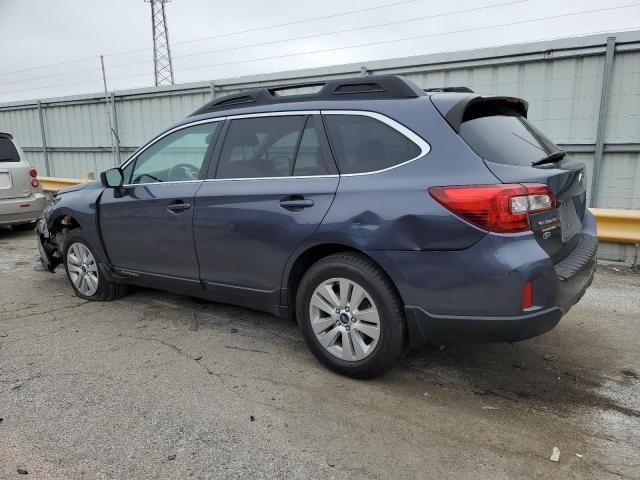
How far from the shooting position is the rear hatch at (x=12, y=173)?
810cm

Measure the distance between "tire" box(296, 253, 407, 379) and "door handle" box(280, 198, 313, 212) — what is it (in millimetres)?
365

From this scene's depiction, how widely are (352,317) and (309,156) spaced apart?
1.09 m

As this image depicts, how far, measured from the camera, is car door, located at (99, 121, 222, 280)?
4117 mm

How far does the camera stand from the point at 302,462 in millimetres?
2551

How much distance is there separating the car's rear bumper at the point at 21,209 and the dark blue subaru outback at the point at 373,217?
4944 mm

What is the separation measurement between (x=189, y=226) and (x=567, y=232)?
104 inches

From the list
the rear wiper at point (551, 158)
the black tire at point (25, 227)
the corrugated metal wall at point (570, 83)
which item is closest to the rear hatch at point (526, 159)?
the rear wiper at point (551, 158)

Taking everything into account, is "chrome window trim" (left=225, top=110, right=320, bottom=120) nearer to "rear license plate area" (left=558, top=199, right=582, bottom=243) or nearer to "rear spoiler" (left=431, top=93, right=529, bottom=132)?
"rear spoiler" (left=431, top=93, right=529, bottom=132)

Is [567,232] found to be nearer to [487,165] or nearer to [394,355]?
[487,165]

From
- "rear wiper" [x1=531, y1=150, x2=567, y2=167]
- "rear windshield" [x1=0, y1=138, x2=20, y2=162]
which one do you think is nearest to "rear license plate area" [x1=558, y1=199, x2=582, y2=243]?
"rear wiper" [x1=531, y1=150, x2=567, y2=167]

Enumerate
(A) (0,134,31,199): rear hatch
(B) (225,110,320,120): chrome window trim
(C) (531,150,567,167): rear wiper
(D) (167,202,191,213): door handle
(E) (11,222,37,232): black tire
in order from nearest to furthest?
(C) (531,150,567,167): rear wiper
(B) (225,110,320,120): chrome window trim
(D) (167,202,191,213): door handle
(A) (0,134,31,199): rear hatch
(E) (11,222,37,232): black tire

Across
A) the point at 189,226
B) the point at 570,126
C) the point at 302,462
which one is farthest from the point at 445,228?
the point at 570,126

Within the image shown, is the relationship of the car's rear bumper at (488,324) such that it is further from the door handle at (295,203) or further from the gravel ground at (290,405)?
the door handle at (295,203)

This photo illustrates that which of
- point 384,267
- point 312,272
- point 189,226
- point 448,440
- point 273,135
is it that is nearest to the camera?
point 448,440
